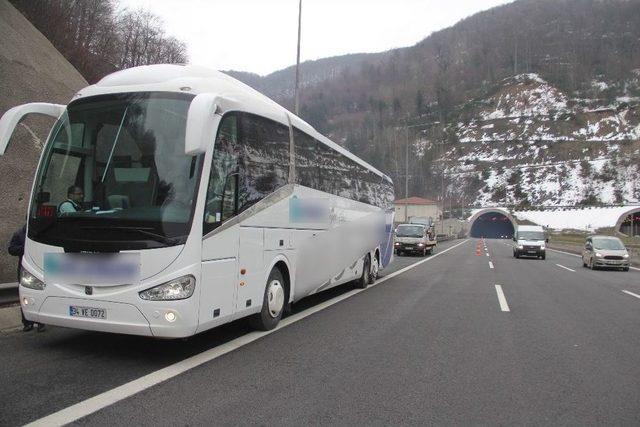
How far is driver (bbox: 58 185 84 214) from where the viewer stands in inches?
224

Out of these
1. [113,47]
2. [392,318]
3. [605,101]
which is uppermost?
[605,101]

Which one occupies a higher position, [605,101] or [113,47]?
[605,101]

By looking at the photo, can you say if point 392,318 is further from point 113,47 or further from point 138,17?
point 138,17

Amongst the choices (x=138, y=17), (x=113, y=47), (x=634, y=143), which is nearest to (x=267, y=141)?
(x=113, y=47)

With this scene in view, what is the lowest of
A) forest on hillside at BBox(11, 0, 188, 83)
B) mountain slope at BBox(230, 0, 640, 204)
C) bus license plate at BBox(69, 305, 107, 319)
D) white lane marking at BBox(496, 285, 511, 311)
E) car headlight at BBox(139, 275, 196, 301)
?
white lane marking at BBox(496, 285, 511, 311)

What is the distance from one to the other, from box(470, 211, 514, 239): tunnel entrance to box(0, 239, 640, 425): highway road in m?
111

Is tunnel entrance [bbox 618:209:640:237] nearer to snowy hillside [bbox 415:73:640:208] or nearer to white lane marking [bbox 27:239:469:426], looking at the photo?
snowy hillside [bbox 415:73:640:208]

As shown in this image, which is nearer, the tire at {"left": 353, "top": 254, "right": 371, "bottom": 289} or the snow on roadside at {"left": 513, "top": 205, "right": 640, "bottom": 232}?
the tire at {"left": 353, "top": 254, "right": 371, "bottom": 289}

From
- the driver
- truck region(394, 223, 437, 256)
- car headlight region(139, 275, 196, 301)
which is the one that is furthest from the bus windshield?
truck region(394, 223, 437, 256)

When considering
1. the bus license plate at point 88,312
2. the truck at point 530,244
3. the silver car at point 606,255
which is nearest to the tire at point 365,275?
the bus license plate at point 88,312

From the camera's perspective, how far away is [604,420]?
14.4 ft

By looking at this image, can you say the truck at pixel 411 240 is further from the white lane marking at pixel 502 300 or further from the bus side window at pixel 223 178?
the bus side window at pixel 223 178

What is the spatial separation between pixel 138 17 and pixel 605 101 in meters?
145

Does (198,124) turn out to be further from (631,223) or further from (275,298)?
(631,223)
